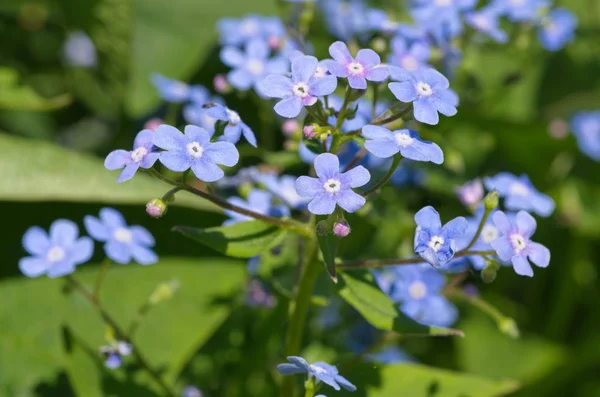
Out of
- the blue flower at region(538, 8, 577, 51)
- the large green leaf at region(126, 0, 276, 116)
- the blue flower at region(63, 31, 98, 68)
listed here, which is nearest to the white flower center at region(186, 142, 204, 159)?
the large green leaf at region(126, 0, 276, 116)

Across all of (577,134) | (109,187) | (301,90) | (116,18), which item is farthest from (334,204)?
(577,134)

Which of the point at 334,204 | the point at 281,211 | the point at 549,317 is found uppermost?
the point at 334,204

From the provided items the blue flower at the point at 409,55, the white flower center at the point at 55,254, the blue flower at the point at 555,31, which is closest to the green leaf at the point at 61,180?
the white flower center at the point at 55,254

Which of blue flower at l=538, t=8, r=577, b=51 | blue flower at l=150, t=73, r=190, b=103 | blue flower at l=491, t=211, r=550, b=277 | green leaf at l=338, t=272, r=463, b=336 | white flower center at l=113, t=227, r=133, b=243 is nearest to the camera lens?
blue flower at l=491, t=211, r=550, b=277

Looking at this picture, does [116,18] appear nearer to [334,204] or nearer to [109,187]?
[109,187]

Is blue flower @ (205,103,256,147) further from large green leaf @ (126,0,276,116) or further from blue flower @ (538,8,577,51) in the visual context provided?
blue flower @ (538,8,577,51)

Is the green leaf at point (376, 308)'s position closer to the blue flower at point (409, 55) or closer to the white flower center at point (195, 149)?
the white flower center at point (195, 149)
